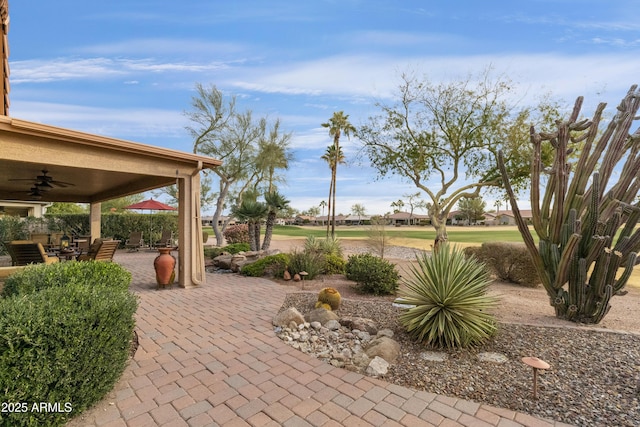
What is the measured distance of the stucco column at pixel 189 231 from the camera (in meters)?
7.46

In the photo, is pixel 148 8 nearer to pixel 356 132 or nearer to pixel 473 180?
pixel 356 132

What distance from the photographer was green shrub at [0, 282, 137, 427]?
2053 millimetres

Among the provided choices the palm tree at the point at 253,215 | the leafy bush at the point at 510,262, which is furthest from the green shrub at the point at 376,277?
the palm tree at the point at 253,215

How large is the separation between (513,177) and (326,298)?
12.0 meters

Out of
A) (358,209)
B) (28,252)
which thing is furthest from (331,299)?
(358,209)

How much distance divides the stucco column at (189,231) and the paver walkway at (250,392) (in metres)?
3.00

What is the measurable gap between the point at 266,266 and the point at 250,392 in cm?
650

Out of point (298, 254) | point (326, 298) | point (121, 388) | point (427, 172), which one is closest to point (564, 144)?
point (326, 298)

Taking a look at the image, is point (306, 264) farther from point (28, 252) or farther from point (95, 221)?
point (95, 221)

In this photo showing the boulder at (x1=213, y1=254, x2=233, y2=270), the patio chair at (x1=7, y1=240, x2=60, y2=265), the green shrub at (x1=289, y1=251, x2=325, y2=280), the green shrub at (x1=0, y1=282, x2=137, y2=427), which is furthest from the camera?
the boulder at (x1=213, y1=254, x2=233, y2=270)

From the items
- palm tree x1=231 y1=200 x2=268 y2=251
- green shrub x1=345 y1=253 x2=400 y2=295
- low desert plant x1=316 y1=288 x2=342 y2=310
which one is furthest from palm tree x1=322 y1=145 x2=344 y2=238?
low desert plant x1=316 y1=288 x2=342 y2=310

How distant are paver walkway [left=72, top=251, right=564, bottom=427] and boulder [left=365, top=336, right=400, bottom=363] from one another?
48 cm

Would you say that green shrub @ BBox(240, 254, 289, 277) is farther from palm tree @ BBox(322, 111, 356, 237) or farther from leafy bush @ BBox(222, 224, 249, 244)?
palm tree @ BBox(322, 111, 356, 237)

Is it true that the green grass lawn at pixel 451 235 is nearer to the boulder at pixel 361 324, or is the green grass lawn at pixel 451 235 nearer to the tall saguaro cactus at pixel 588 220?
the tall saguaro cactus at pixel 588 220
